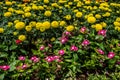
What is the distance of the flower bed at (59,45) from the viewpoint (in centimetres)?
361

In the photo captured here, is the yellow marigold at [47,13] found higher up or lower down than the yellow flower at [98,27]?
higher up

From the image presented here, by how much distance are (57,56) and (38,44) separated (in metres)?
0.44

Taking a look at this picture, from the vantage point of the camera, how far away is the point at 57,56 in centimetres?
371

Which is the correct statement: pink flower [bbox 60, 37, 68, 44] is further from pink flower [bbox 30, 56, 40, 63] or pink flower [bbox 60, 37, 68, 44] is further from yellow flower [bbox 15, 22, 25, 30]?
yellow flower [bbox 15, 22, 25, 30]

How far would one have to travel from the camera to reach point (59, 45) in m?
3.99

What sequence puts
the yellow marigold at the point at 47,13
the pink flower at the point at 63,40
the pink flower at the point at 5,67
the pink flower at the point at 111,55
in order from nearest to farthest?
1. the pink flower at the point at 5,67
2. the pink flower at the point at 111,55
3. the pink flower at the point at 63,40
4. the yellow marigold at the point at 47,13

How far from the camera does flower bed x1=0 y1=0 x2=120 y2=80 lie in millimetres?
3613

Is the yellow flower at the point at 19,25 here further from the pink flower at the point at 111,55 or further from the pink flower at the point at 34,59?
the pink flower at the point at 111,55

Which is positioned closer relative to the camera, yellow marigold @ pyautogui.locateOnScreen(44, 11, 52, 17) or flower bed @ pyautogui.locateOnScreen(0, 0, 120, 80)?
flower bed @ pyautogui.locateOnScreen(0, 0, 120, 80)

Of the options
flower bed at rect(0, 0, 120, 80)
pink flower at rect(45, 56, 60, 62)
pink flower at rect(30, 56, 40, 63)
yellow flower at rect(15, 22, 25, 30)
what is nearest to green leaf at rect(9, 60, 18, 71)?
flower bed at rect(0, 0, 120, 80)

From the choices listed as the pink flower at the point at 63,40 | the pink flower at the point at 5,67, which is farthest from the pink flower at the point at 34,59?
the pink flower at the point at 63,40

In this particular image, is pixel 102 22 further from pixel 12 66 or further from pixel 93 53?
pixel 12 66

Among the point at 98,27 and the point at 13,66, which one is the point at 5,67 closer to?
the point at 13,66

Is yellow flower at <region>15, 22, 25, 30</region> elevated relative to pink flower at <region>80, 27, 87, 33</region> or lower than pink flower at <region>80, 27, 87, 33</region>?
elevated
